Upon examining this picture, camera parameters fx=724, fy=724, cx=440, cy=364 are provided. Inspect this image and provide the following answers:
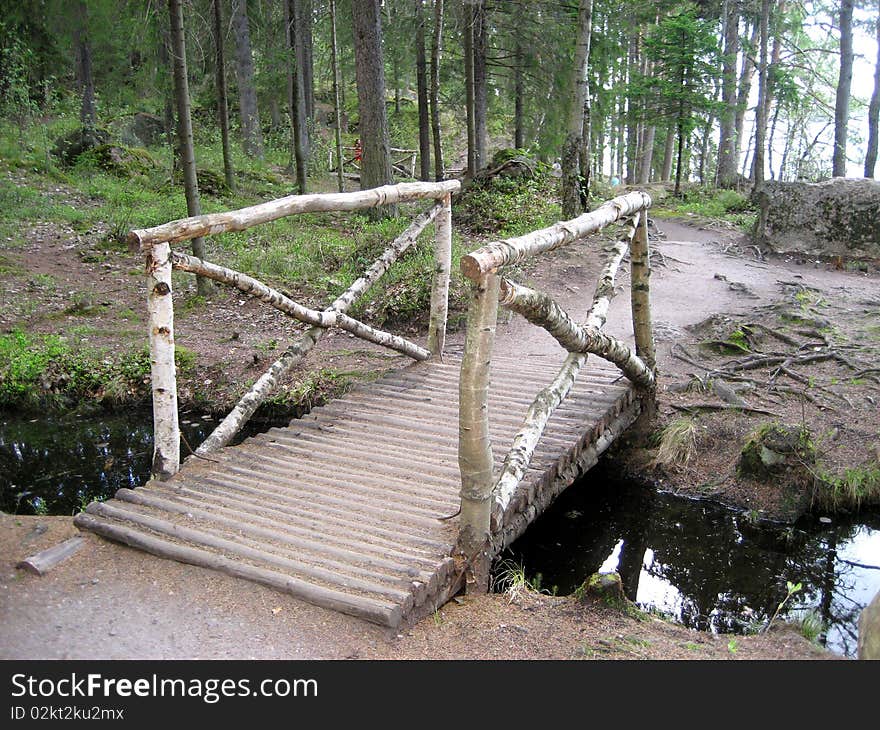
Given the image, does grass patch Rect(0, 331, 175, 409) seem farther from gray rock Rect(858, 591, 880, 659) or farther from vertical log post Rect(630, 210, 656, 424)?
gray rock Rect(858, 591, 880, 659)

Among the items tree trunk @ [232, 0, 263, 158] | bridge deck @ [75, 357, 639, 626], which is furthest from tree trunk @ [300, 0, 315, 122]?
bridge deck @ [75, 357, 639, 626]

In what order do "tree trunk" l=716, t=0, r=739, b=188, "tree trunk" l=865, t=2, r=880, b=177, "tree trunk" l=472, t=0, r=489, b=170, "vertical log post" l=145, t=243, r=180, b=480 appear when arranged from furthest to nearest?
"tree trunk" l=716, t=0, r=739, b=188
"tree trunk" l=865, t=2, r=880, b=177
"tree trunk" l=472, t=0, r=489, b=170
"vertical log post" l=145, t=243, r=180, b=480

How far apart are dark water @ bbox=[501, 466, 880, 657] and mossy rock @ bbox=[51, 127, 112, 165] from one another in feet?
52.2

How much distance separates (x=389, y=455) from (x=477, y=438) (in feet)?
5.15

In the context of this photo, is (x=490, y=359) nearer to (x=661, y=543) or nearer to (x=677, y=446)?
(x=661, y=543)

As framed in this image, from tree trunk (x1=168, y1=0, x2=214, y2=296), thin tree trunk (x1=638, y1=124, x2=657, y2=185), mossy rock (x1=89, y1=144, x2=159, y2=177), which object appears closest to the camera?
tree trunk (x1=168, y1=0, x2=214, y2=296)

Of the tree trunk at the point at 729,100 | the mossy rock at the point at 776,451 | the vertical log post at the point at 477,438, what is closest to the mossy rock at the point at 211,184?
the mossy rock at the point at 776,451

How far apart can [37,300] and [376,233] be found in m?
4.83

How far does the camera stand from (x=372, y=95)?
13.3m

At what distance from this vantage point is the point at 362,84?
1326cm

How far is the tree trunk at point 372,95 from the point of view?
42.5ft

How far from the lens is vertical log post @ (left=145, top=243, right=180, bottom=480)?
4.10m

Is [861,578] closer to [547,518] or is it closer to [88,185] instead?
[547,518]

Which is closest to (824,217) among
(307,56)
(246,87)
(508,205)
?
(508,205)
